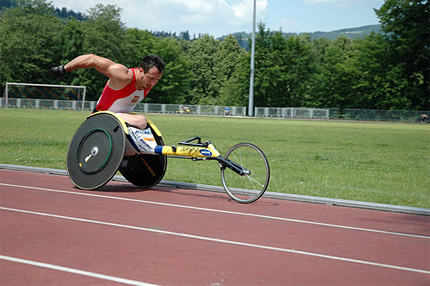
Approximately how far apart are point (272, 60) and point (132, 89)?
252 feet

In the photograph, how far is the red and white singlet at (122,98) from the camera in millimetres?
9259

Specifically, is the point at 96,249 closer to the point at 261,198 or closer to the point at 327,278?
the point at 327,278

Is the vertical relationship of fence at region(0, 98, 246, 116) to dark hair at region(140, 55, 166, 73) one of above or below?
below

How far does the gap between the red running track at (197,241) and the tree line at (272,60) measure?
6794 centimetres

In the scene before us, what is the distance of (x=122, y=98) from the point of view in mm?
9336

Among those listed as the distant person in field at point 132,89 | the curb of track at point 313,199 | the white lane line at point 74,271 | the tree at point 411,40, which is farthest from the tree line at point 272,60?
the white lane line at point 74,271

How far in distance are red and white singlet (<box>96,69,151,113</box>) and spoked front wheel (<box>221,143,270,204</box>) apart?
5.67 feet

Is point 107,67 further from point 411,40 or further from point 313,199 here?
point 411,40

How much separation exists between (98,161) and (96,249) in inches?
146

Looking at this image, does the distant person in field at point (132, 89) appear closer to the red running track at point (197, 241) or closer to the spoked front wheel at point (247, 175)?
the red running track at point (197, 241)

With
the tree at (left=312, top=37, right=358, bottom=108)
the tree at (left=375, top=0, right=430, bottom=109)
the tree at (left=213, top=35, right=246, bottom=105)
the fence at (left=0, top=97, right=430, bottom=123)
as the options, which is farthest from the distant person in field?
the tree at (left=213, top=35, right=246, bottom=105)

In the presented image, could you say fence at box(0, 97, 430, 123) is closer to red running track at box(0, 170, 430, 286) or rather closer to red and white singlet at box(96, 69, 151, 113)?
red and white singlet at box(96, 69, 151, 113)

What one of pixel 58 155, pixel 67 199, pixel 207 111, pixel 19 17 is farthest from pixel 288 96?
pixel 67 199

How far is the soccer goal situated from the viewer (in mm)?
68312
